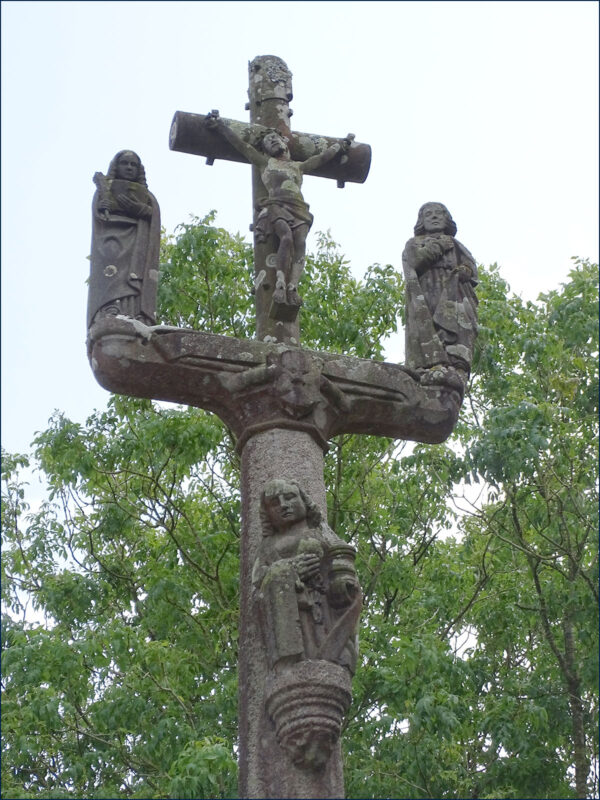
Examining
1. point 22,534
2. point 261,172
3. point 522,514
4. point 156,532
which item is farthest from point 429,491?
point 261,172

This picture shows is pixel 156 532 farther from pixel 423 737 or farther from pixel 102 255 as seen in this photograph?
pixel 102 255

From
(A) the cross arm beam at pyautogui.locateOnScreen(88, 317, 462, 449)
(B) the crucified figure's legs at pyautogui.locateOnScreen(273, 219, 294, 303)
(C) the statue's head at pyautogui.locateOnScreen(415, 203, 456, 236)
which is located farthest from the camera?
(C) the statue's head at pyautogui.locateOnScreen(415, 203, 456, 236)

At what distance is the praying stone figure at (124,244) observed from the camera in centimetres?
719

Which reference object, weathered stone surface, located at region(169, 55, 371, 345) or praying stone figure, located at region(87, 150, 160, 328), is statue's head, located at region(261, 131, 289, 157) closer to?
weathered stone surface, located at region(169, 55, 371, 345)

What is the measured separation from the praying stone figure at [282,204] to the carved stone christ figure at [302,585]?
62.1 inches

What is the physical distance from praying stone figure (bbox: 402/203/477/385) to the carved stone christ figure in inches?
60.8

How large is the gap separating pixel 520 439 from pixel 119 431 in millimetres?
Result: 4419

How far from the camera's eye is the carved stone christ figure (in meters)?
5.79

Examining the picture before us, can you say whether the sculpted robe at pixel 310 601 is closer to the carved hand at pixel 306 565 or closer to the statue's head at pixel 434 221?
the carved hand at pixel 306 565

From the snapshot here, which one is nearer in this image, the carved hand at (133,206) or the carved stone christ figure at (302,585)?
the carved stone christ figure at (302,585)

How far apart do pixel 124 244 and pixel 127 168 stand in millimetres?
581

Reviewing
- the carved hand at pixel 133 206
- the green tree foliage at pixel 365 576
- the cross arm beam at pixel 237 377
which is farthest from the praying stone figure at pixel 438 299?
the green tree foliage at pixel 365 576

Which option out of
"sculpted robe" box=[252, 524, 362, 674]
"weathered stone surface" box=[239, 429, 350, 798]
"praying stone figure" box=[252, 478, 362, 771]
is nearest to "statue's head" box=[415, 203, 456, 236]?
"weathered stone surface" box=[239, 429, 350, 798]

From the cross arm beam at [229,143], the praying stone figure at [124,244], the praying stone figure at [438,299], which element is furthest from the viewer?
the cross arm beam at [229,143]
